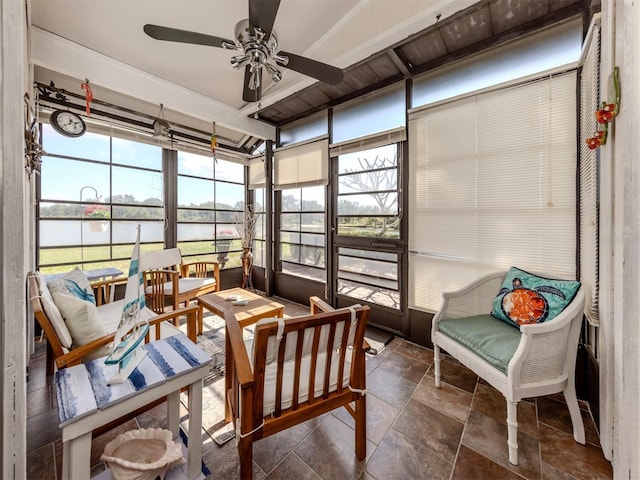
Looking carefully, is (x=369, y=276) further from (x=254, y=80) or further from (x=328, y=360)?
(x=254, y=80)

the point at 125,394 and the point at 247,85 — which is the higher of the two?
the point at 247,85

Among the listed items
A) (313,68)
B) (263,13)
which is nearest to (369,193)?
(313,68)

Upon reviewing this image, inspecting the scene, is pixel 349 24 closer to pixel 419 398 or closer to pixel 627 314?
pixel 627 314

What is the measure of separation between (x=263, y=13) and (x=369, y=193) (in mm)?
1973

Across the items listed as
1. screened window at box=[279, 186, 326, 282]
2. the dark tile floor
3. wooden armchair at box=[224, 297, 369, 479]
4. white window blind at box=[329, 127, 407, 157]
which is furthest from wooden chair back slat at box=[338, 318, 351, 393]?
screened window at box=[279, 186, 326, 282]

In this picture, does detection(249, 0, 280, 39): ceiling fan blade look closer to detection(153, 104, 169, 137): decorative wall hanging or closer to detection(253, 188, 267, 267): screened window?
detection(153, 104, 169, 137): decorative wall hanging

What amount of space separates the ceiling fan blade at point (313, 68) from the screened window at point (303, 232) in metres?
1.71

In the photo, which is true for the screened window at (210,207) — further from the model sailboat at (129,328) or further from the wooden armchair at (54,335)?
the model sailboat at (129,328)

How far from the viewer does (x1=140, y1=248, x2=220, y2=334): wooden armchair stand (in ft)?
9.00

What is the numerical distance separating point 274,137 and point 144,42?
2002 millimetres

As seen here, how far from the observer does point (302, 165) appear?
144 inches

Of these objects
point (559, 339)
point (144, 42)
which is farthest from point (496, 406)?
point (144, 42)

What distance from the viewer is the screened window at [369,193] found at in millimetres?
2816

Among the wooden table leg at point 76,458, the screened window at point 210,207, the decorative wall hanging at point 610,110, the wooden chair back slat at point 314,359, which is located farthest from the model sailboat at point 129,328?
the screened window at point 210,207
